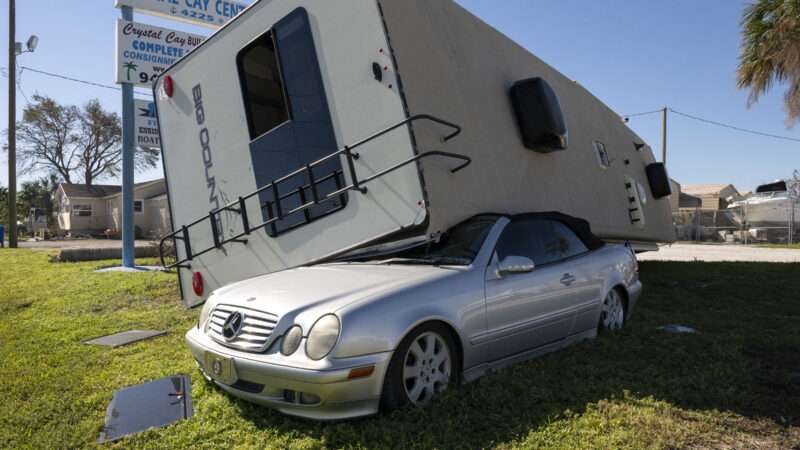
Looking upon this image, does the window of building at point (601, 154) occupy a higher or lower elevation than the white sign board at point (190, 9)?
lower

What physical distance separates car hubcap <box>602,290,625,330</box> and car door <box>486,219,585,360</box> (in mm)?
704

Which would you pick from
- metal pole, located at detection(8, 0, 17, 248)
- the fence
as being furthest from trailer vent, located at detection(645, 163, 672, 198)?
metal pole, located at detection(8, 0, 17, 248)

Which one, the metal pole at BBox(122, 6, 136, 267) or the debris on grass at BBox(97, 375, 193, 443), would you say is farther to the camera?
the metal pole at BBox(122, 6, 136, 267)

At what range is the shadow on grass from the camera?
3020mm

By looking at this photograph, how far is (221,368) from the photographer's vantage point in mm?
3340

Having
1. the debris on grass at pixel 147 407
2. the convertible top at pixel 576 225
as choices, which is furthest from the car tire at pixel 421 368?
the convertible top at pixel 576 225

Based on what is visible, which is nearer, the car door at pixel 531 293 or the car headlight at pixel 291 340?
the car headlight at pixel 291 340

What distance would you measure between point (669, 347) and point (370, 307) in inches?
115

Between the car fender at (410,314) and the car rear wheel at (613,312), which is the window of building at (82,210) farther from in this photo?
the car fender at (410,314)

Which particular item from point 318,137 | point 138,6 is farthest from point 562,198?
point 138,6

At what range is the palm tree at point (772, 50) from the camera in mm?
13289

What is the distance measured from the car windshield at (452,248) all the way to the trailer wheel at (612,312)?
1.55 meters

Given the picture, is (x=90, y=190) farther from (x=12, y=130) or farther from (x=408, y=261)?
(x=408, y=261)

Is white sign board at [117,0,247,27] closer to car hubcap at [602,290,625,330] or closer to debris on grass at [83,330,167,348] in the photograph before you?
debris on grass at [83,330,167,348]
